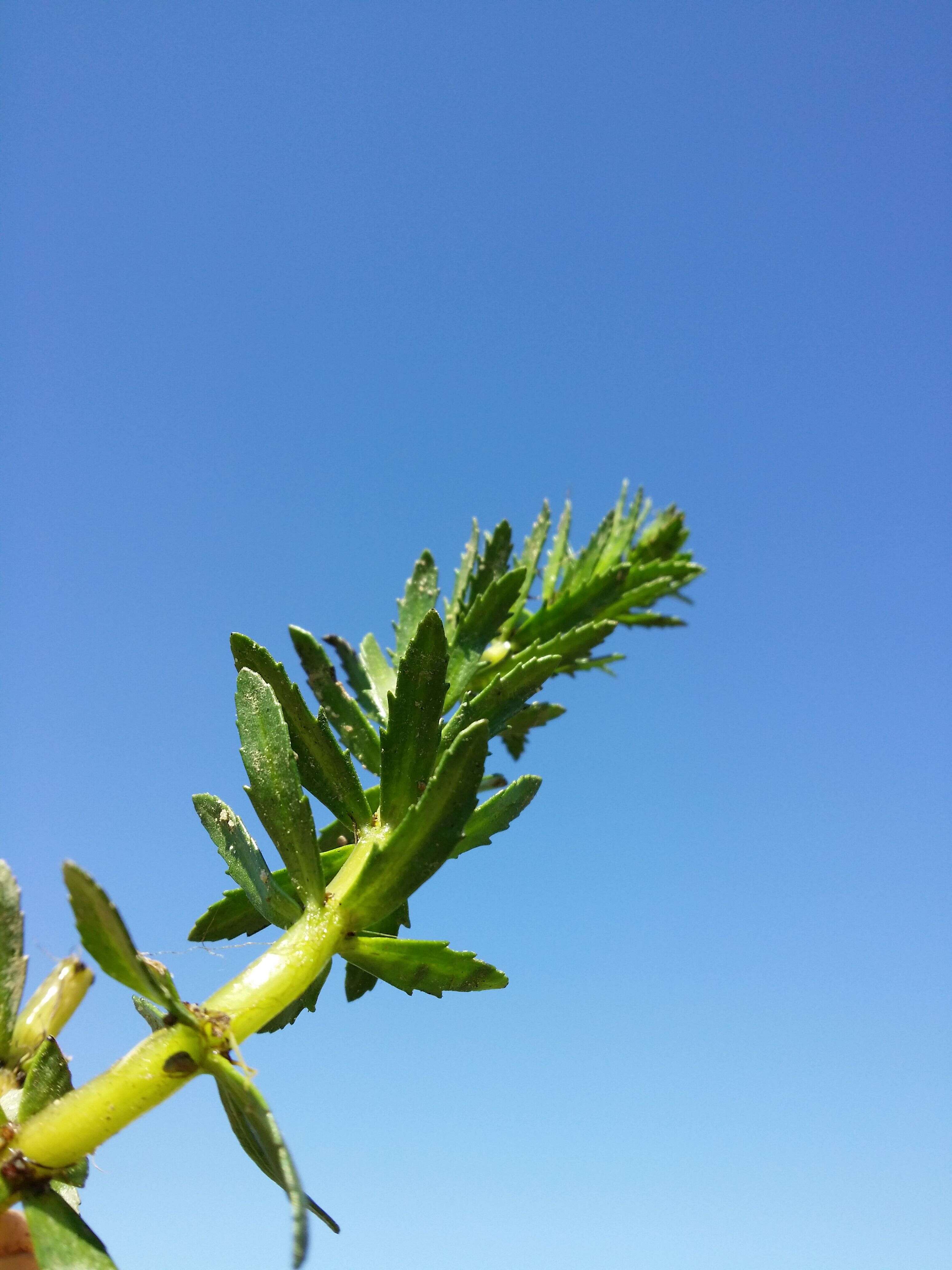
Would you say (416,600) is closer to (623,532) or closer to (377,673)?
(377,673)

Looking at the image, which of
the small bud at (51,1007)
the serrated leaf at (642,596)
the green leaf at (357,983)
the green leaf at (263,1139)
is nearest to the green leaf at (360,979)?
the green leaf at (357,983)

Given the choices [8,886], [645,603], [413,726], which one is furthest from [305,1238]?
[645,603]

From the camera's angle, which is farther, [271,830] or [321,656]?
[321,656]

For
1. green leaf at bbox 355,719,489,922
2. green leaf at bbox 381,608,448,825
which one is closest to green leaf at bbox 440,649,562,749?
green leaf at bbox 381,608,448,825

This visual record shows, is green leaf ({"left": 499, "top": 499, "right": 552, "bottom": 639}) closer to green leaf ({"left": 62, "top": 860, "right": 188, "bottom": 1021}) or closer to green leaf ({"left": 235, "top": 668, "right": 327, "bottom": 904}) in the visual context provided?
green leaf ({"left": 235, "top": 668, "right": 327, "bottom": 904})

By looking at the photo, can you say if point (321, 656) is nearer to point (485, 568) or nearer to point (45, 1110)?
point (485, 568)

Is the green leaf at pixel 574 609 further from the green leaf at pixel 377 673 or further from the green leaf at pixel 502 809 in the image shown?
the green leaf at pixel 502 809

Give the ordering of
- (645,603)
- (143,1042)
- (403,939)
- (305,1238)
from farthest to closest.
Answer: (645,603)
(403,939)
(143,1042)
(305,1238)
